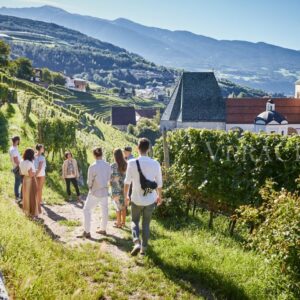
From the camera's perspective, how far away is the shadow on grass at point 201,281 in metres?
6.66

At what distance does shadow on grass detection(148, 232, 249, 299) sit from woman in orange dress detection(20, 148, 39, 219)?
3748mm

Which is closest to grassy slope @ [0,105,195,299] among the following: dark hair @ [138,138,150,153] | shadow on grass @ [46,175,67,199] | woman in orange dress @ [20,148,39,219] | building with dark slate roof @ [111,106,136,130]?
woman in orange dress @ [20,148,39,219]

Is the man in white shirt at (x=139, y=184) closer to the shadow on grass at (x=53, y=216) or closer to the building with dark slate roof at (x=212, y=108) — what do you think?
the shadow on grass at (x=53, y=216)

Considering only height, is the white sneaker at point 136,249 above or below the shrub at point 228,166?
below

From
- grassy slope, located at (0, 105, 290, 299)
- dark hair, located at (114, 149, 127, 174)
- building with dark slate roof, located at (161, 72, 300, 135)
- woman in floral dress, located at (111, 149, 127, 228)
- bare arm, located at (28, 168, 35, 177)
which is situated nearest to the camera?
grassy slope, located at (0, 105, 290, 299)

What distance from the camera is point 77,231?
962cm

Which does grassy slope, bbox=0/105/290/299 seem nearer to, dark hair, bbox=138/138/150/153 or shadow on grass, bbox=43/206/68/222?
dark hair, bbox=138/138/150/153

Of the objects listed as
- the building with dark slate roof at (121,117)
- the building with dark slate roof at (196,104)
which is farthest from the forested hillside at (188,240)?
the building with dark slate roof at (121,117)

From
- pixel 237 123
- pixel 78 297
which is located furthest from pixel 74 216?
pixel 237 123

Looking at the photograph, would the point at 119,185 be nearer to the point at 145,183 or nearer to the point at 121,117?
the point at 145,183

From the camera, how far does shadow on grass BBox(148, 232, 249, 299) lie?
666 cm

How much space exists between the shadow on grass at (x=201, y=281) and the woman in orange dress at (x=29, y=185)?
3.75 metres

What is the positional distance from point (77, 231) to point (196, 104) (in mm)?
59969

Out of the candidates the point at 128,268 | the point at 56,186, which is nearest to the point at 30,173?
the point at 128,268
